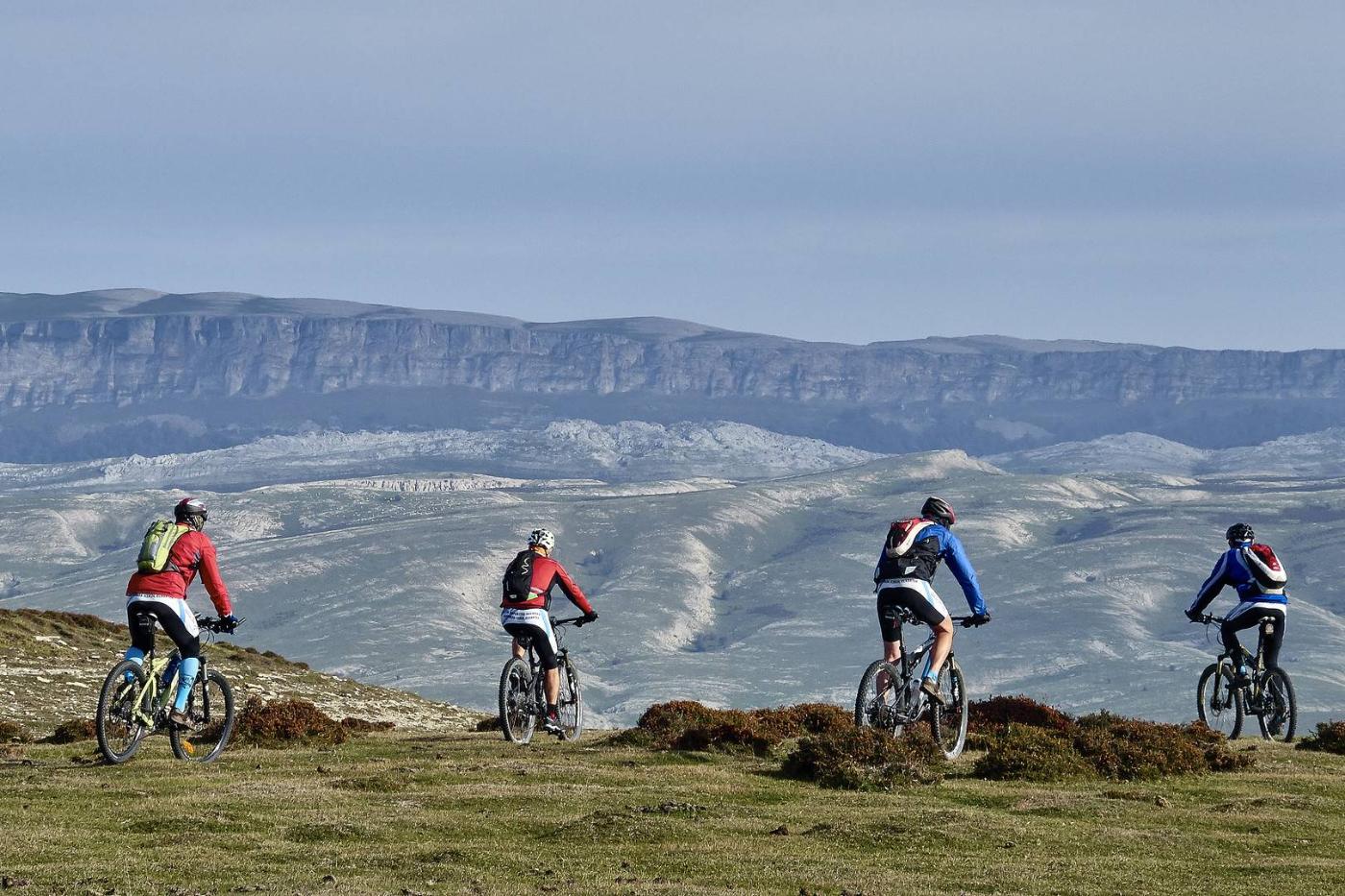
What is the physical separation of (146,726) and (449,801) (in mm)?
4870

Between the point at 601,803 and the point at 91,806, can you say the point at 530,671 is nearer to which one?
the point at 601,803

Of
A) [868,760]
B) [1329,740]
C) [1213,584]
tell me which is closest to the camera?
[868,760]

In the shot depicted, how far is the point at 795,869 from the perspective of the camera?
1819 centimetres

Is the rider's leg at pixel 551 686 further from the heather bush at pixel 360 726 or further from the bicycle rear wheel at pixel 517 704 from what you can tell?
the heather bush at pixel 360 726

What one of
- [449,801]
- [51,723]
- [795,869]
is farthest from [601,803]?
[51,723]

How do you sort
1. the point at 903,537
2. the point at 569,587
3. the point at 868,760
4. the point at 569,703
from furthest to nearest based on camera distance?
1. the point at 569,703
2. the point at 569,587
3. the point at 903,537
4. the point at 868,760

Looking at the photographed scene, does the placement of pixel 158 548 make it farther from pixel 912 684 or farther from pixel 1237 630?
pixel 1237 630

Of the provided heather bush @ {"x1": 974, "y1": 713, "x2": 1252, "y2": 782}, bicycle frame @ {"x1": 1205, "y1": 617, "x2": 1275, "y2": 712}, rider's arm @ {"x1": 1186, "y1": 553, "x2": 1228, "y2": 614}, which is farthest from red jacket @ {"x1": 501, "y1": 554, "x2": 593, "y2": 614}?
bicycle frame @ {"x1": 1205, "y1": 617, "x2": 1275, "y2": 712}

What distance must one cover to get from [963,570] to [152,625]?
11.1 m

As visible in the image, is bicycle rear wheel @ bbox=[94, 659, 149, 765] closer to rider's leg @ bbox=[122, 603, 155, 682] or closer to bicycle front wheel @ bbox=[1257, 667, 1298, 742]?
rider's leg @ bbox=[122, 603, 155, 682]

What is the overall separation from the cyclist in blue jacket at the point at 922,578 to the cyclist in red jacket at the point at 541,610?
5.13m

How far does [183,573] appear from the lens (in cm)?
2380

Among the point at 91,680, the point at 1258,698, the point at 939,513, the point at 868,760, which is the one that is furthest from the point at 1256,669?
the point at 91,680

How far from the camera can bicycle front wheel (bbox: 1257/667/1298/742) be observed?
104 feet
